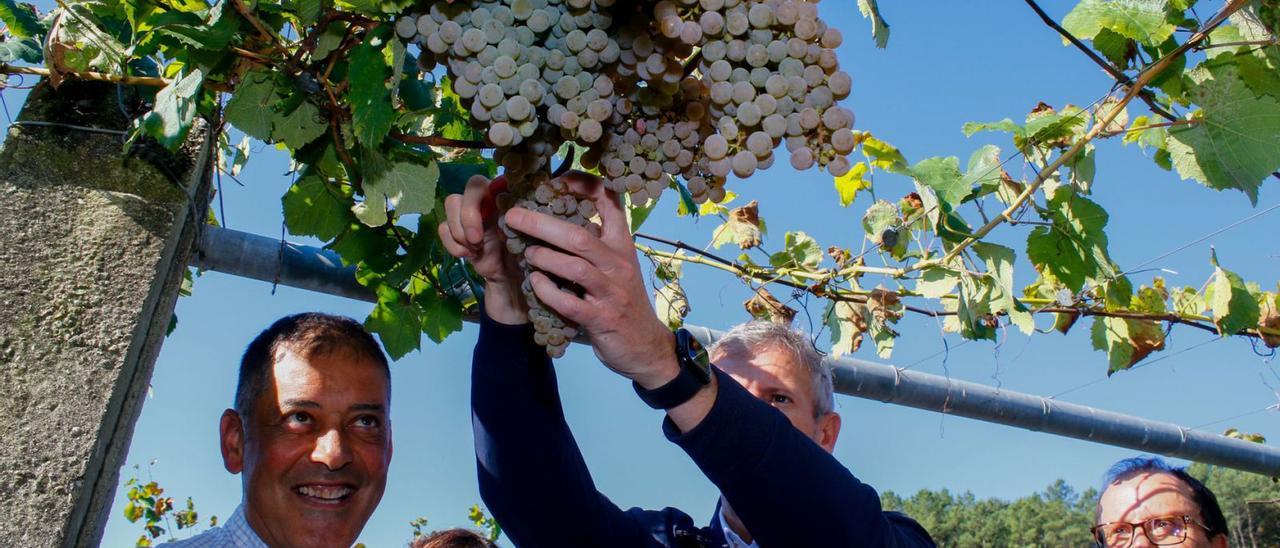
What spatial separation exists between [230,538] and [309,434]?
25cm

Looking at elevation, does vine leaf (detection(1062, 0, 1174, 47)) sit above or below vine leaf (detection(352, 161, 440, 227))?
above

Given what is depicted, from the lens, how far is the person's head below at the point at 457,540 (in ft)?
9.62

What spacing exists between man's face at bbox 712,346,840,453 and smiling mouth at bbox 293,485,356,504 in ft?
2.97

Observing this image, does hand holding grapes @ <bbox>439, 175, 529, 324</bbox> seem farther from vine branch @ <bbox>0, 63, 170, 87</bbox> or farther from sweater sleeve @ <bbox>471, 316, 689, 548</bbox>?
vine branch @ <bbox>0, 63, 170, 87</bbox>

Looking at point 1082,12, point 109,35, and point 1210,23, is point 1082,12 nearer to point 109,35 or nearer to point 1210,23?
point 1210,23

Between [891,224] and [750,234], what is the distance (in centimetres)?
46

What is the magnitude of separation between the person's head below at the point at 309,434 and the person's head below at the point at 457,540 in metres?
0.67

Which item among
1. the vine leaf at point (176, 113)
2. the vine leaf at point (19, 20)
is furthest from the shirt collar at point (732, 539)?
the vine leaf at point (19, 20)

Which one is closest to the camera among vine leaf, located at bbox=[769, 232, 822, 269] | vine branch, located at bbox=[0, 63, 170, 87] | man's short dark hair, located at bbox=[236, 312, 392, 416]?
vine branch, located at bbox=[0, 63, 170, 87]

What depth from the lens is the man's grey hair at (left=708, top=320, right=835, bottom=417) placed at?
262 cm

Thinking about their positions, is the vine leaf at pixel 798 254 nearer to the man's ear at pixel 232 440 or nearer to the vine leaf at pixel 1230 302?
the vine leaf at pixel 1230 302

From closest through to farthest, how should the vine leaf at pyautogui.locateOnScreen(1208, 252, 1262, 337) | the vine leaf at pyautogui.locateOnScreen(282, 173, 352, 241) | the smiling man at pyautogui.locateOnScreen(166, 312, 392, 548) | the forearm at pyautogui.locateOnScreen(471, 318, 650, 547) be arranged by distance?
the forearm at pyautogui.locateOnScreen(471, 318, 650, 547) → the vine leaf at pyautogui.locateOnScreen(282, 173, 352, 241) → the smiling man at pyautogui.locateOnScreen(166, 312, 392, 548) → the vine leaf at pyautogui.locateOnScreen(1208, 252, 1262, 337)

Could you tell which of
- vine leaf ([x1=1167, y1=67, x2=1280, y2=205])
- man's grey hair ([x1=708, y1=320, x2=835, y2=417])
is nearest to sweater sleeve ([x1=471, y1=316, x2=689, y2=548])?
man's grey hair ([x1=708, y1=320, x2=835, y2=417])

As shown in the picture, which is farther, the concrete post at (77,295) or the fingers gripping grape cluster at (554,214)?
the concrete post at (77,295)
